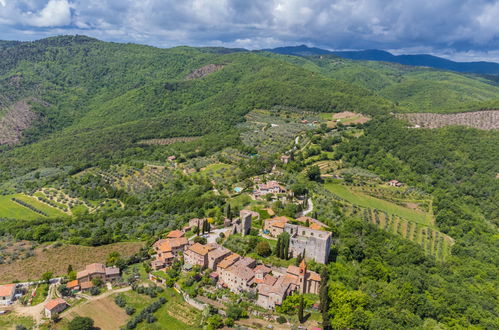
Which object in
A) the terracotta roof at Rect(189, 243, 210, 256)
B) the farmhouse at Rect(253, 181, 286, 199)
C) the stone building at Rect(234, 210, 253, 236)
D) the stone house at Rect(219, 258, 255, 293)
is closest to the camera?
the stone house at Rect(219, 258, 255, 293)

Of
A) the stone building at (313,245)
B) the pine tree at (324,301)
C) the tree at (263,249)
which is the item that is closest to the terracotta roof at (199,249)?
the tree at (263,249)

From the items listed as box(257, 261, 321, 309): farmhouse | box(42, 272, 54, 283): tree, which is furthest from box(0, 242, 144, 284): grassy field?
box(257, 261, 321, 309): farmhouse

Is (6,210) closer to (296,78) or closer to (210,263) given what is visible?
(210,263)

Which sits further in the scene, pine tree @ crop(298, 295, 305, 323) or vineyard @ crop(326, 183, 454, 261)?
vineyard @ crop(326, 183, 454, 261)

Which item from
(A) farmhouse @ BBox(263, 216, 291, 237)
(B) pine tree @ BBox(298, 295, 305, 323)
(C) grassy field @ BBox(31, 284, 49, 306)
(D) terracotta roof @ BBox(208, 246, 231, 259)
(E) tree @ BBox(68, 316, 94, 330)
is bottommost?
(C) grassy field @ BBox(31, 284, 49, 306)

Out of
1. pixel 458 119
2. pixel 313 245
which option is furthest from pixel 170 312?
pixel 458 119

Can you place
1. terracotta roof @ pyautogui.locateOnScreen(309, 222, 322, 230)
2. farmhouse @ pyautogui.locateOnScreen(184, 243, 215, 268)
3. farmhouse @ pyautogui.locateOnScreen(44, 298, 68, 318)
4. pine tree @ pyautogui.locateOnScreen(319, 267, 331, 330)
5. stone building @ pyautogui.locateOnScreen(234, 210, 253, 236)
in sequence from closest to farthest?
pine tree @ pyautogui.locateOnScreen(319, 267, 331, 330)
farmhouse @ pyautogui.locateOnScreen(44, 298, 68, 318)
farmhouse @ pyautogui.locateOnScreen(184, 243, 215, 268)
stone building @ pyautogui.locateOnScreen(234, 210, 253, 236)
terracotta roof @ pyautogui.locateOnScreen(309, 222, 322, 230)

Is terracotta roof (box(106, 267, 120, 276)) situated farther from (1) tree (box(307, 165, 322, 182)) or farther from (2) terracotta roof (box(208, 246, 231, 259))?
(1) tree (box(307, 165, 322, 182))
